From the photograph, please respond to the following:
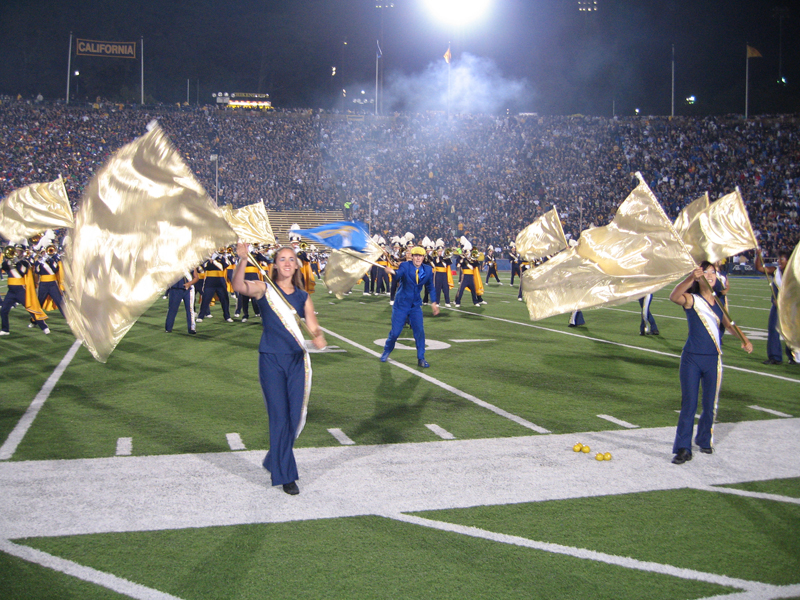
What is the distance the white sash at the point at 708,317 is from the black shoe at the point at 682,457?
33.4 inches

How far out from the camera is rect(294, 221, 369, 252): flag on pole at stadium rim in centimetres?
1052

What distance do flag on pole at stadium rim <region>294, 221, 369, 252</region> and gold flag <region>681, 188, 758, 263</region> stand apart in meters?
4.79

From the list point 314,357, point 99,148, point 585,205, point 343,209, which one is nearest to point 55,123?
point 99,148

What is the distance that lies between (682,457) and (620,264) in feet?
6.93

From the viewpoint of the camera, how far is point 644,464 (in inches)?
222

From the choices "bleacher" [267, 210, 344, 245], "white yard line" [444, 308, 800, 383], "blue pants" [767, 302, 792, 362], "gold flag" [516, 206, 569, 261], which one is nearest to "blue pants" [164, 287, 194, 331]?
"white yard line" [444, 308, 800, 383]

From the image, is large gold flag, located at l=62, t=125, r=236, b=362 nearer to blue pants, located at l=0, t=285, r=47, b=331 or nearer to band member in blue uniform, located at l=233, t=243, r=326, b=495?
band member in blue uniform, located at l=233, t=243, r=326, b=495

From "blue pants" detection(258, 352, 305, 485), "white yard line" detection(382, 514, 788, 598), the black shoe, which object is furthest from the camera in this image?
the black shoe

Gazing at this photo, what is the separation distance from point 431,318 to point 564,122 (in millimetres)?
37115

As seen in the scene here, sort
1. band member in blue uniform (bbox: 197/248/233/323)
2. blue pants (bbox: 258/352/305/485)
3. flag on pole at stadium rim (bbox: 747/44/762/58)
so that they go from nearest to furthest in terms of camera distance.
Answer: blue pants (bbox: 258/352/305/485) → band member in blue uniform (bbox: 197/248/233/323) → flag on pole at stadium rim (bbox: 747/44/762/58)

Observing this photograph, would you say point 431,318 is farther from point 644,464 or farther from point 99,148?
point 99,148

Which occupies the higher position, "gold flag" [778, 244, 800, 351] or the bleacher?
the bleacher

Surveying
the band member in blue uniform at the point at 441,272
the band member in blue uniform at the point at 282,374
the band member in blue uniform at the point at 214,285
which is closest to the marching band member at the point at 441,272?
the band member in blue uniform at the point at 441,272

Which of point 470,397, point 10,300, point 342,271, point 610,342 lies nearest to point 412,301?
point 470,397
